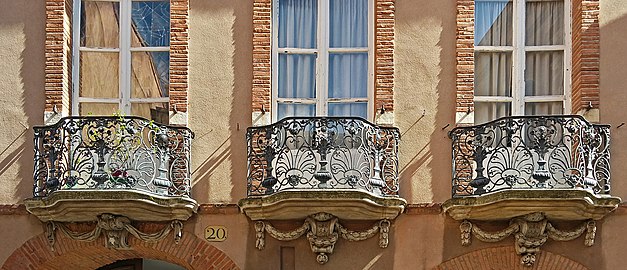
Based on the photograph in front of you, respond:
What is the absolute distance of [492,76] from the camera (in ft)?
50.8

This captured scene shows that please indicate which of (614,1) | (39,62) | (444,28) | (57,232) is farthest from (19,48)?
(614,1)

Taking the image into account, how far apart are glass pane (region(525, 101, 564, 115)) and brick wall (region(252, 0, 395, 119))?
1595 millimetres

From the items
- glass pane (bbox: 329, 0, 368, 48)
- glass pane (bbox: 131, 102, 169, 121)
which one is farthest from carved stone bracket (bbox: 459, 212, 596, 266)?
glass pane (bbox: 131, 102, 169, 121)

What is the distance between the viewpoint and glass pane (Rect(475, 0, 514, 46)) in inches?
613

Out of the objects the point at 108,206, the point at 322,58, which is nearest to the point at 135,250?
the point at 108,206

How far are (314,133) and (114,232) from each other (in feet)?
8.09

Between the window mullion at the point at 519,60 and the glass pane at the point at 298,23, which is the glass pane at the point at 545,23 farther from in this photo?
the glass pane at the point at 298,23

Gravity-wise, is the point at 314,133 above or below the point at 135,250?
above

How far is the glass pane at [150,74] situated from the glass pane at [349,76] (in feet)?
6.25

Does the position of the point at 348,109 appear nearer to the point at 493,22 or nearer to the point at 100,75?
the point at 493,22

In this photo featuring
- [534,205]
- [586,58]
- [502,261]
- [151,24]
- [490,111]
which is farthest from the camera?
[151,24]

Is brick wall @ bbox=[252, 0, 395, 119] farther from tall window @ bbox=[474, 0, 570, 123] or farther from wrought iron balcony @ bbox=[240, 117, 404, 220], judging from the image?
tall window @ bbox=[474, 0, 570, 123]

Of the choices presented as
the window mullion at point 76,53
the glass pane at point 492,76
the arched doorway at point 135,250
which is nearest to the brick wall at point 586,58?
the glass pane at point 492,76

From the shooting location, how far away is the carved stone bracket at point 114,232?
48.5ft
